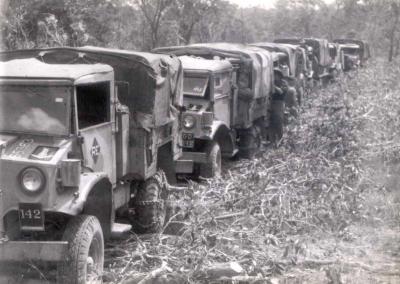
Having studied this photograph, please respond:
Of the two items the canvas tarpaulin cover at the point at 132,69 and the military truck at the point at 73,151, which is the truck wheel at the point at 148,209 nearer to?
the military truck at the point at 73,151

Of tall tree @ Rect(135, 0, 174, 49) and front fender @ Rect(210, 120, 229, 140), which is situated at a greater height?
tall tree @ Rect(135, 0, 174, 49)

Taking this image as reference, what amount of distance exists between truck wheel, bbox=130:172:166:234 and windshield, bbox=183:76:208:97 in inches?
104

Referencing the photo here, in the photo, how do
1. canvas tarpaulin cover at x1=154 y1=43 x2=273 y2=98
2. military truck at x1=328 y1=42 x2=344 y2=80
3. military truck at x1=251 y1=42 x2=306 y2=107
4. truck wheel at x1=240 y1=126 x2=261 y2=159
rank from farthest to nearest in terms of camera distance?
military truck at x1=328 y1=42 x2=344 y2=80 → military truck at x1=251 y1=42 x2=306 y2=107 → truck wheel at x1=240 y1=126 x2=261 y2=159 → canvas tarpaulin cover at x1=154 y1=43 x2=273 y2=98

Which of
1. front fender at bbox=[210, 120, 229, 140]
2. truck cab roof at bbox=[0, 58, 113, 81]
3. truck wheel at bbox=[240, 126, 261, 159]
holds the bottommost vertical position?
truck wheel at bbox=[240, 126, 261, 159]

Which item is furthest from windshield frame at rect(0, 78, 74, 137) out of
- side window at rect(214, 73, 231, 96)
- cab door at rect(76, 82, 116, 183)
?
side window at rect(214, 73, 231, 96)

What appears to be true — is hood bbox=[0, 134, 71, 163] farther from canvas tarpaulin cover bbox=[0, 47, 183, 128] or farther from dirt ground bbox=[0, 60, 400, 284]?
canvas tarpaulin cover bbox=[0, 47, 183, 128]

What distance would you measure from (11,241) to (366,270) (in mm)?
2936

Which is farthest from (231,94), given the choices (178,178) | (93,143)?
(93,143)

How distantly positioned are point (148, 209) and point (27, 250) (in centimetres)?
240

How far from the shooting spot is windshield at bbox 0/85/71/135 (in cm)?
495

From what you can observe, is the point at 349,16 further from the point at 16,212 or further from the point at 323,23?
the point at 16,212

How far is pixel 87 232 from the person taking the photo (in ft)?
15.6

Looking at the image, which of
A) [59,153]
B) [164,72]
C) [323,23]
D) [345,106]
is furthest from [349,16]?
[59,153]

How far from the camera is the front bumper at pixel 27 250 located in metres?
4.42
